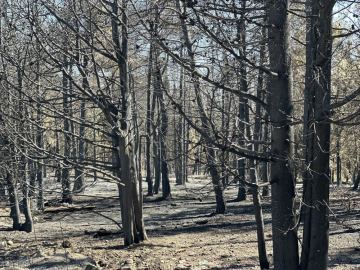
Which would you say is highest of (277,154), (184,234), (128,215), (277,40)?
(277,40)

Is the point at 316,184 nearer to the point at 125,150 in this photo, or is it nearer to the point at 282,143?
the point at 282,143

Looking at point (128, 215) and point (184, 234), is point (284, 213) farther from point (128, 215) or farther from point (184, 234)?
point (184, 234)

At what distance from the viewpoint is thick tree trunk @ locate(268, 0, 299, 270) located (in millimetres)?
5355

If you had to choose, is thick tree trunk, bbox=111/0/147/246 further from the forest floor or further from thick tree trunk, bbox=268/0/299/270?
thick tree trunk, bbox=268/0/299/270

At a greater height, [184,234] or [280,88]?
[280,88]

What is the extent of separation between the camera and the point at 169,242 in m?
11.1

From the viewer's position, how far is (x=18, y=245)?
38.8 feet

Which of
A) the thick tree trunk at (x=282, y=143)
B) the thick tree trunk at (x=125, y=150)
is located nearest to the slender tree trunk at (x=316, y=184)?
the thick tree trunk at (x=282, y=143)

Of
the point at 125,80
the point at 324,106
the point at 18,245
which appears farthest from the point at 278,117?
the point at 18,245

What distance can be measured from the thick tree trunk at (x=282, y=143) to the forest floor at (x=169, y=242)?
1.92 ft

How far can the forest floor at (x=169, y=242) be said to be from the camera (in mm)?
8211

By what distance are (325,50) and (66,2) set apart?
5694 millimetres

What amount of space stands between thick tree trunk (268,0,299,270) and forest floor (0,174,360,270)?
584 millimetres

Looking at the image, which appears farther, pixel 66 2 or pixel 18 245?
pixel 18 245
